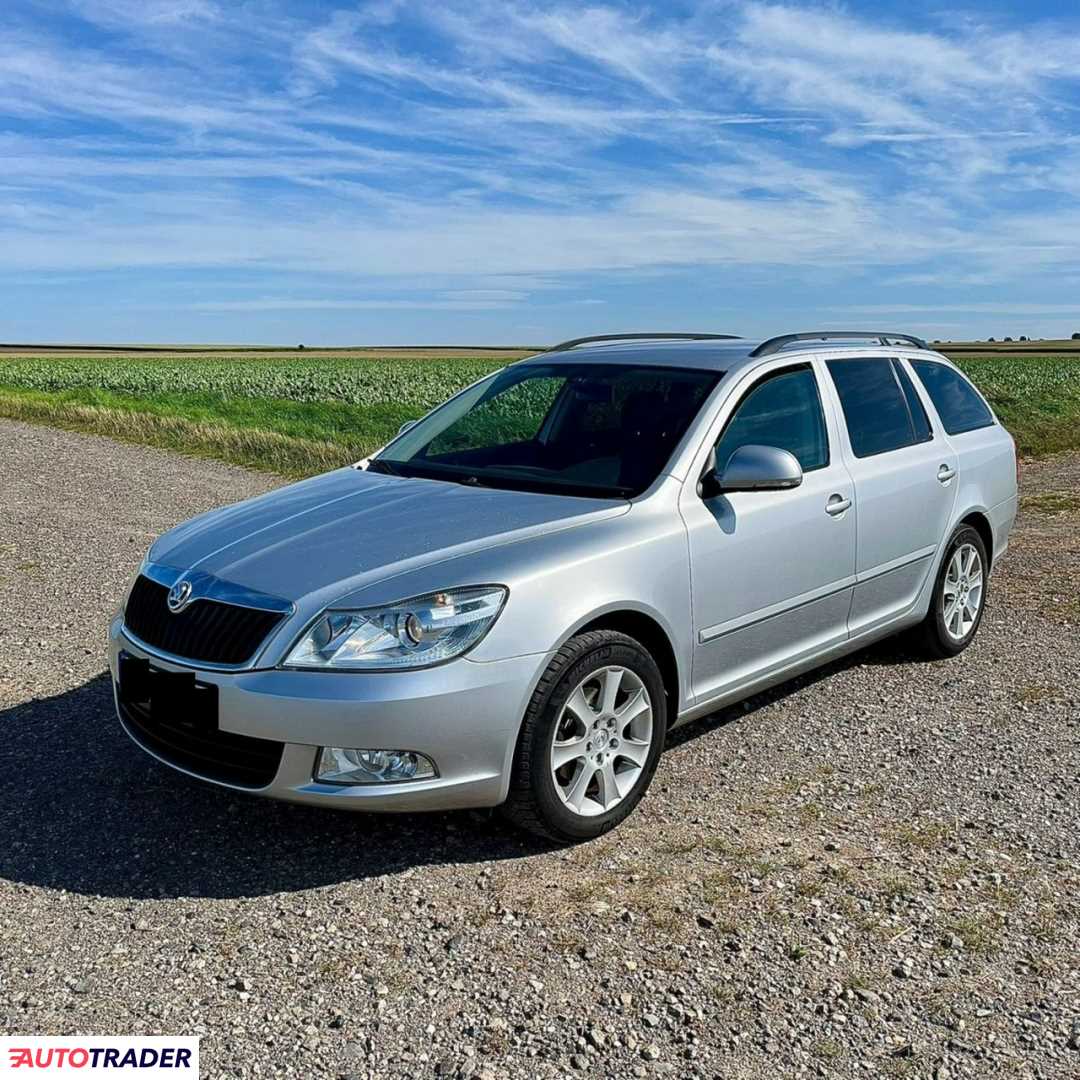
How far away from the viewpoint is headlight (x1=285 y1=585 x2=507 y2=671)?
3.65m

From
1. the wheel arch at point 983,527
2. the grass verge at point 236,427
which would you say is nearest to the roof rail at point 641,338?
the wheel arch at point 983,527

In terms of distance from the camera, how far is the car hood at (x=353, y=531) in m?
3.89

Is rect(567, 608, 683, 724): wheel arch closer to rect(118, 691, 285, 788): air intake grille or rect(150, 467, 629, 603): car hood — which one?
rect(150, 467, 629, 603): car hood

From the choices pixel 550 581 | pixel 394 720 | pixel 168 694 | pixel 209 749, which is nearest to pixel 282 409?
pixel 168 694

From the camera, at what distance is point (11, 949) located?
340cm

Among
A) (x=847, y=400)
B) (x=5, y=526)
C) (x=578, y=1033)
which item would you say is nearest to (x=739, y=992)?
(x=578, y=1033)

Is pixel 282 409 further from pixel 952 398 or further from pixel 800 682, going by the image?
pixel 800 682

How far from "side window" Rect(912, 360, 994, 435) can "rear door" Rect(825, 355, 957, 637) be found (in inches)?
8.5

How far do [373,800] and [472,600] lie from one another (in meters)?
0.72

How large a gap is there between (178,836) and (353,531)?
4.16ft

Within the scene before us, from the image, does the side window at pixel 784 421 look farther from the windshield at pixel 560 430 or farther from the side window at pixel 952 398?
the side window at pixel 952 398

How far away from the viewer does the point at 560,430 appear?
5.14 metres

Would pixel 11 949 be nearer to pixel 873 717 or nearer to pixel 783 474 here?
pixel 783 474

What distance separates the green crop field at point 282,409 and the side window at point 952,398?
9.53 metres
